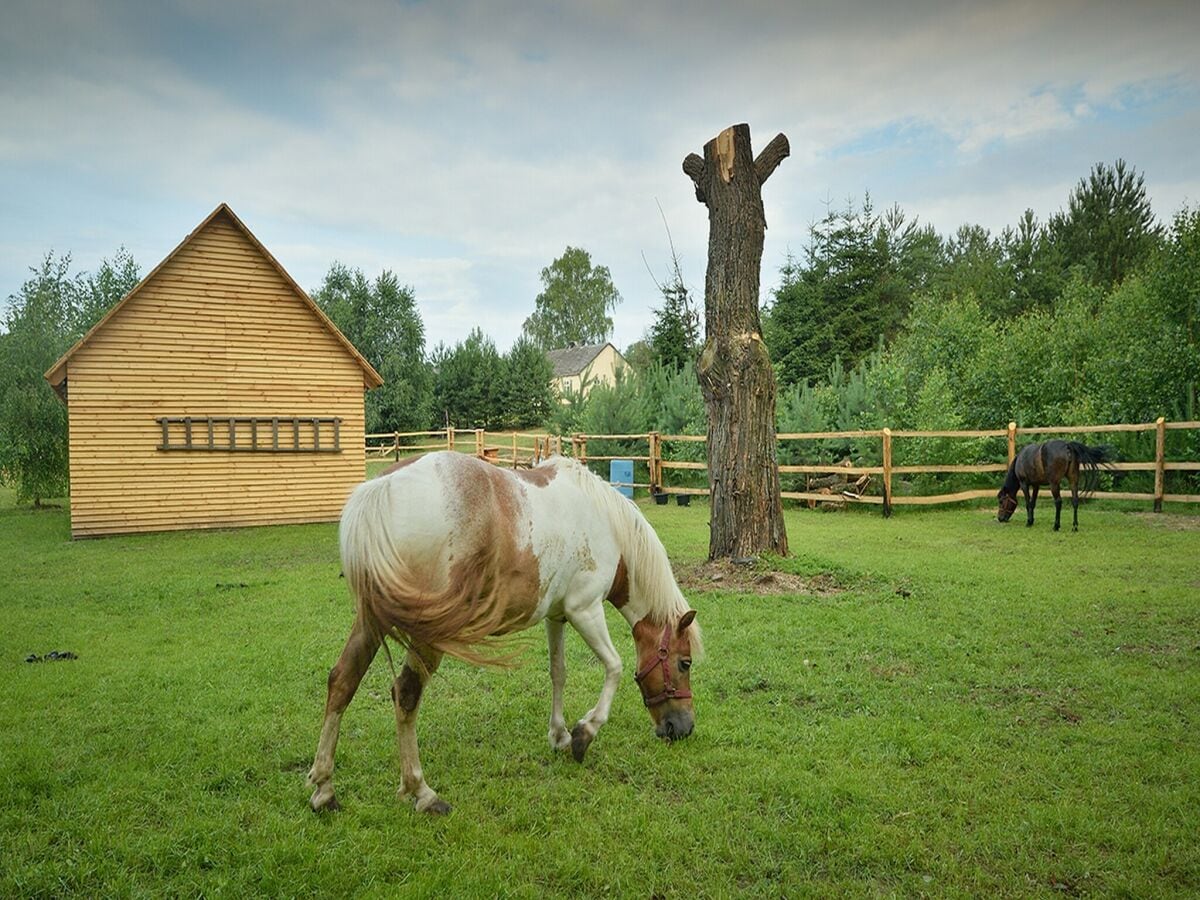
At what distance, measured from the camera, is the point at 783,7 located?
821cm

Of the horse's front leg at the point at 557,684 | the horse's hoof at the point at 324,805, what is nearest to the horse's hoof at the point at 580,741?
the horse's front leg at the point at 557,684

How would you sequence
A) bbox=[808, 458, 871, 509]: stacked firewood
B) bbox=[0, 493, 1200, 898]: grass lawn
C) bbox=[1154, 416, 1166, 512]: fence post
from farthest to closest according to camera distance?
bbox=[808, 458, 871, 509]: stacked firewood, bbox=[1154, 416, 1166, 512]: fence post, bbox=[0, 493, 1200, 898]: grass lawn

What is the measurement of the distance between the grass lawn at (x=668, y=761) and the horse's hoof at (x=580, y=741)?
0.29ft

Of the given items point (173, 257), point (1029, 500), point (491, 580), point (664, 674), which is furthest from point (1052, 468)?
point (173, 257)

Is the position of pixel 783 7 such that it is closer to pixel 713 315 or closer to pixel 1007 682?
pixel 713 315

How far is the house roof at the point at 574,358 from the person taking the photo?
4166 cm

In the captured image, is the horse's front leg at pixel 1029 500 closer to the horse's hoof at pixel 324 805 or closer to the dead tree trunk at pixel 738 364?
the dead tree trunk at pixel 738 364

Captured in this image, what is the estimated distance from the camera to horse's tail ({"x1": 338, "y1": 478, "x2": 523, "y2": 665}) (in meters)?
2.47

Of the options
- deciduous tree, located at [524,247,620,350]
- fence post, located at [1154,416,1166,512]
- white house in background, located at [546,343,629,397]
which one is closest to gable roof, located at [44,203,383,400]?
fence post, located at [1154,416,1166,512]

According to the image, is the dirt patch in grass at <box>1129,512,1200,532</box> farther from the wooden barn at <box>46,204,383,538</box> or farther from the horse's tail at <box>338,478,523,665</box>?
the wooden barn at <box>46,204,383,538</box>

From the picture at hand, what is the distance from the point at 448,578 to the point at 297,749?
1.50 metres

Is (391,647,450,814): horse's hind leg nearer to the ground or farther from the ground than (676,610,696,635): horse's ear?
nearer to the ground

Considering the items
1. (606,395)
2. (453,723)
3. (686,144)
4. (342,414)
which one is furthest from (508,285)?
(453,723)

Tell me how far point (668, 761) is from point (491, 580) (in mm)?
1291
